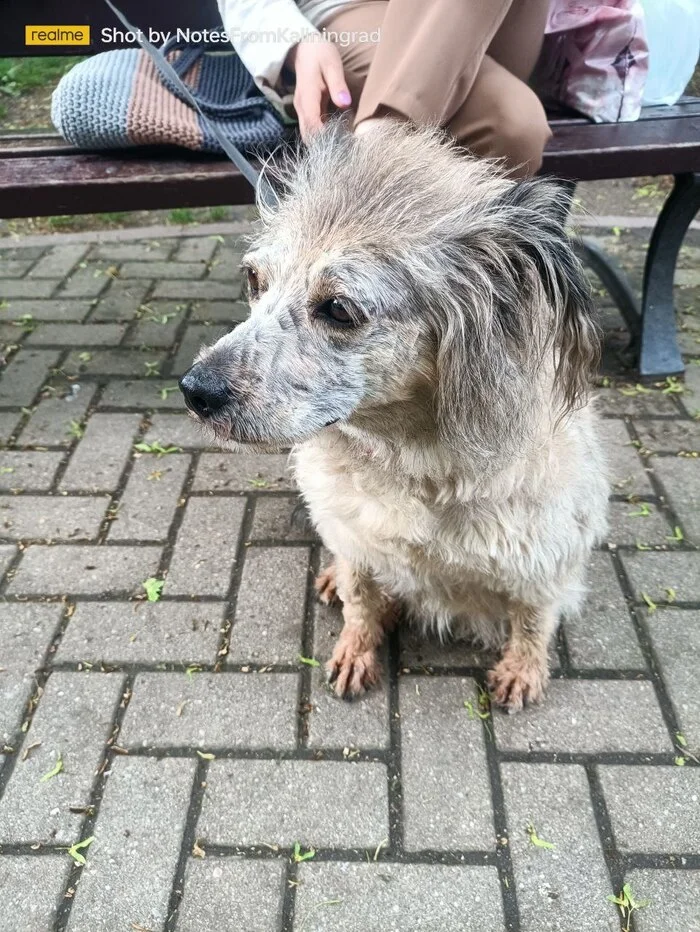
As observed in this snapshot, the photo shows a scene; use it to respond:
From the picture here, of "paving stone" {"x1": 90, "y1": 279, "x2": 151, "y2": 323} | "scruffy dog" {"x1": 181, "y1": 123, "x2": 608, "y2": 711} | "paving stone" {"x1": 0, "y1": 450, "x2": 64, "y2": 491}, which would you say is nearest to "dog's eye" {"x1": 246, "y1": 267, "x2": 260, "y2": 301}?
"scruffy dog" {"x1": 181, "y1": 123, "x2": 608, "y2": 711}

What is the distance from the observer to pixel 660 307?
11.7 feet

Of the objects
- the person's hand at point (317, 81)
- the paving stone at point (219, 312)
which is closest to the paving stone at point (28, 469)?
the paving stone at point (219, 312)

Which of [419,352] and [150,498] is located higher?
[419,352]

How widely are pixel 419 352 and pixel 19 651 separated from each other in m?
1.65

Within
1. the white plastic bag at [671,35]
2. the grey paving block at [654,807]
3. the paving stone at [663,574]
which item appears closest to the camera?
the grey paving block at [654,807]

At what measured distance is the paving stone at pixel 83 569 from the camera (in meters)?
2.57

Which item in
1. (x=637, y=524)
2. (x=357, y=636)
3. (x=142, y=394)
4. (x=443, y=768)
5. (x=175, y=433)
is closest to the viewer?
(x=443, y=768)

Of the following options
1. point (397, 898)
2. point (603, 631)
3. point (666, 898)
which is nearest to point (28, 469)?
point (397, 898)

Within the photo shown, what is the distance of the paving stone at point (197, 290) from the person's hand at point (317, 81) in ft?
6.75

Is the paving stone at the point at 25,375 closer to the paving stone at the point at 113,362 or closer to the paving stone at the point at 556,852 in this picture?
the paving stone at the point at 113,362

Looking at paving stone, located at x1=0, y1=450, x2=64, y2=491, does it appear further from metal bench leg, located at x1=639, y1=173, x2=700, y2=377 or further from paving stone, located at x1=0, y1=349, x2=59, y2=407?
metal bench leg, located at x1=639, y1=173, x2=700, y2=377

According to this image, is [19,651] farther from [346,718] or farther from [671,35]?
[671,35]

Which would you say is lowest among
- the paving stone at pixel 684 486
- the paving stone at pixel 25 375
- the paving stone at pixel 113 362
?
the paving stone at pixel 25 375

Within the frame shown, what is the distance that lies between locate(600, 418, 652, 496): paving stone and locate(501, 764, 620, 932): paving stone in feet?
4.37
